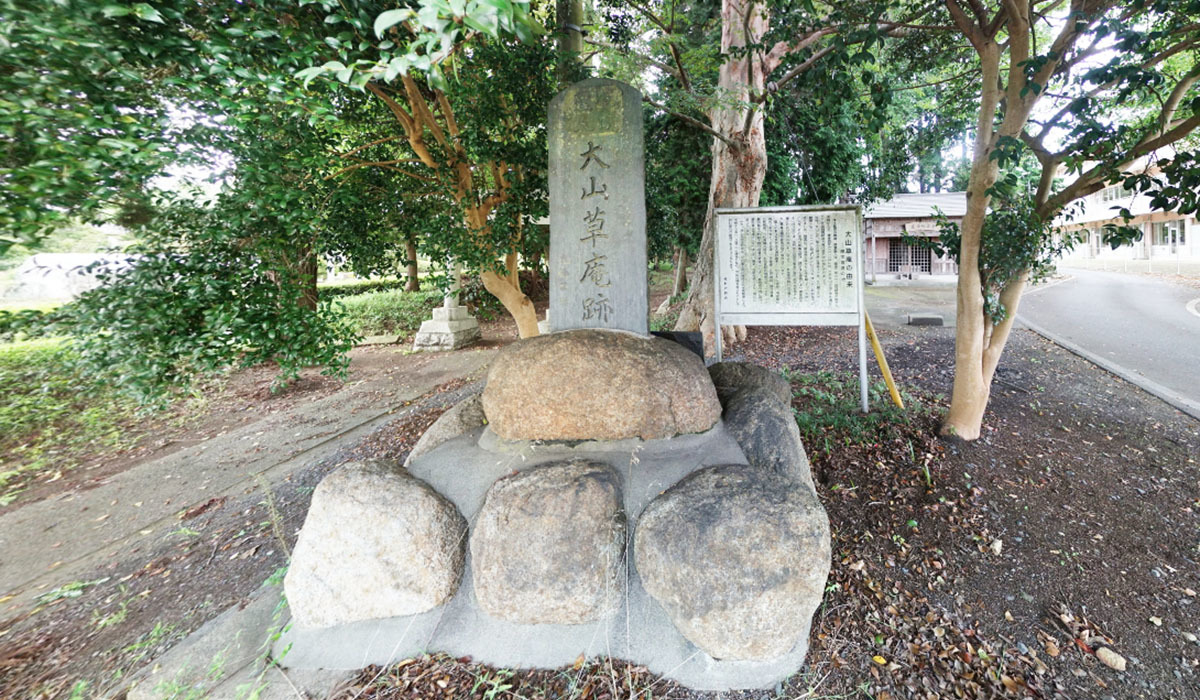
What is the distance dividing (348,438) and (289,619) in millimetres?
3548

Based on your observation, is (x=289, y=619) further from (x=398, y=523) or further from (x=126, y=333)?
(x=126, y=333)

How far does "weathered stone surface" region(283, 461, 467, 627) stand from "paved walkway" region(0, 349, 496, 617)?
99.2 inches

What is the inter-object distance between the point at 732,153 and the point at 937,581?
6586 millimetres

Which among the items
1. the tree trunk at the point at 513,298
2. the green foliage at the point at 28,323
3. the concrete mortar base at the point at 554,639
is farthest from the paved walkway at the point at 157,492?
the concrete mortar base at the point at 554,639

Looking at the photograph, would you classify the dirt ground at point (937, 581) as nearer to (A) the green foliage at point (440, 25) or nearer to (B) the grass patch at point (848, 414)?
(B) the grass patch at point (848, 414)

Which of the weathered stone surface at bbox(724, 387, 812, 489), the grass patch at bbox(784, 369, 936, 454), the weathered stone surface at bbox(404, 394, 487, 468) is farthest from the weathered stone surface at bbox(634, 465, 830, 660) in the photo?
the grass patch at bbox(784, 369, 936, 454)

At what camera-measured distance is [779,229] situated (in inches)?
189

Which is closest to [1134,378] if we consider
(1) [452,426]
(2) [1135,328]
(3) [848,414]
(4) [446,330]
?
(3) [848,414]

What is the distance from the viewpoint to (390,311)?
44.5 ft

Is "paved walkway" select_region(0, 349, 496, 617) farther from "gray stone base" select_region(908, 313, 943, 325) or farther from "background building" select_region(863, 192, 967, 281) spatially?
"background building" select_region(863, 192, 967, 281)

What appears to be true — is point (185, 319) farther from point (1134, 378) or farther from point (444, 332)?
point (1134, 378)

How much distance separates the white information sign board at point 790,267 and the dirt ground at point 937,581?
1110mm

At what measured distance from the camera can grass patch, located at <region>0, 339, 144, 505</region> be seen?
19.0 feet

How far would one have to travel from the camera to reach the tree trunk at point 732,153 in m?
7.20
